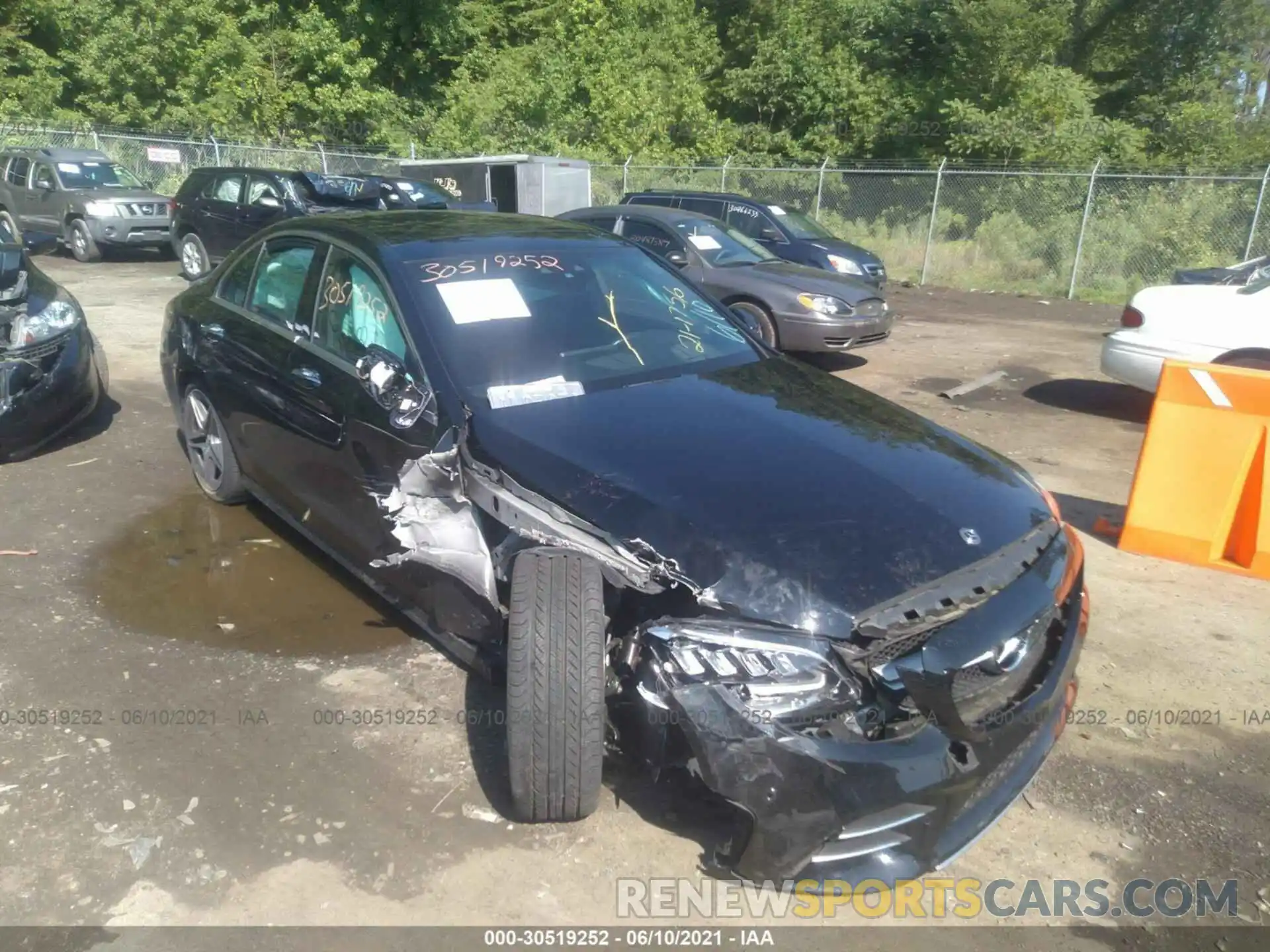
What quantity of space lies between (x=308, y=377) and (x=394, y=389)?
70 cm

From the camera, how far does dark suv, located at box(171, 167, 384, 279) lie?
13.3 meters

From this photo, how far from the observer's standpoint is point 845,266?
1367 cm

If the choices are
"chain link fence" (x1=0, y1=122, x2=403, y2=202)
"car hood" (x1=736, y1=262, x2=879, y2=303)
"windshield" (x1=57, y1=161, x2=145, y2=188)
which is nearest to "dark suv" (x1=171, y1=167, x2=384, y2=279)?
"windshield" (x1=57, y1=161, x2=145, y2=188)

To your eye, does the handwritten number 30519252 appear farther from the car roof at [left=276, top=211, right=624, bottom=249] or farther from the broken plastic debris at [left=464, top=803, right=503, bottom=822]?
the broken plastic debris at [left=464, top=803, right=503, bottom=822]

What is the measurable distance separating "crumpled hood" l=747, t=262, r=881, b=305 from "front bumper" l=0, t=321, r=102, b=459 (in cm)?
594

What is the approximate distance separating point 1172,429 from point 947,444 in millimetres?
2145

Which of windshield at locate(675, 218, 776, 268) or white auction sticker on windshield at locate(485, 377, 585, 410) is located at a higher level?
white auction sticker on windshield at locate(485, 377, 585, 410)

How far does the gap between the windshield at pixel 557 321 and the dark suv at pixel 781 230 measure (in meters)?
9.44

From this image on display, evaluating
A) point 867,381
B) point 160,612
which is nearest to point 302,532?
point 160,612

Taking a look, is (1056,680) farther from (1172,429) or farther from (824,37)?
(824,37)

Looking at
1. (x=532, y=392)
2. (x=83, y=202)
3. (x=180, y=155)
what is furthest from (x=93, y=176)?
(x=532, y=392)

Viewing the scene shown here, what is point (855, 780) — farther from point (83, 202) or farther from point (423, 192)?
point (83, 202)

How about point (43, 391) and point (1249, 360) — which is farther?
point (1249, 360)

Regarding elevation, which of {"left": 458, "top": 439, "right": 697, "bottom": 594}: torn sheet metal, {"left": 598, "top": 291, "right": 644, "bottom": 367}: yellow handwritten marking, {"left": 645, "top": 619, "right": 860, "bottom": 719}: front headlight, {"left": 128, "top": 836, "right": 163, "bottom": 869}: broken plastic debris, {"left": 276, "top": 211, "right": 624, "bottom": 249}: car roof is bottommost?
{"left": 128, "top": 836, "right": 163, "bottom": 869}: broken plastic debris
